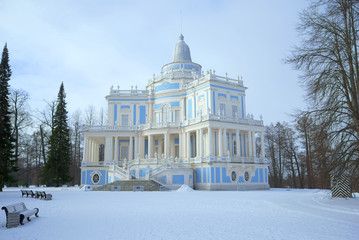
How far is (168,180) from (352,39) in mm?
21070

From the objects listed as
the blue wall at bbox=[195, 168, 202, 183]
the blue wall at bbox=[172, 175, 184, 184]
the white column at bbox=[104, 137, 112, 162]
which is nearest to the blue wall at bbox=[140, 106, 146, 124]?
the white column at bbox=[104, 137, 112, 162]

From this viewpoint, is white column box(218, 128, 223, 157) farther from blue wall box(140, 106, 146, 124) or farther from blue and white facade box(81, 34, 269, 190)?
blue wall box(140, 106, 146, 124)

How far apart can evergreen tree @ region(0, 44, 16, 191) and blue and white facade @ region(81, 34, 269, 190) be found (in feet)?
32.0

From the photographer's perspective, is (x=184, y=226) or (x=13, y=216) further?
(x=13, y=216)

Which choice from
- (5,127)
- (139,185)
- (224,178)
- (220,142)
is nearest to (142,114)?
(220,142)

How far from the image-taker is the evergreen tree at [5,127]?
83.3 ft

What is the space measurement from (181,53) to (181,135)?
13956mm

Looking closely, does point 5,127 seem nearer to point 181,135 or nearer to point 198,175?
point 181,135

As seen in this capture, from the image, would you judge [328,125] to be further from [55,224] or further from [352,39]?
[55,224]

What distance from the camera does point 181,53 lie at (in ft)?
145

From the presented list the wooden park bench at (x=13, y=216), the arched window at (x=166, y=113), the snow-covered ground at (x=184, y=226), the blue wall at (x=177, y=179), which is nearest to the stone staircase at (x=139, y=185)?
the blue wall at (x=177, y=179)

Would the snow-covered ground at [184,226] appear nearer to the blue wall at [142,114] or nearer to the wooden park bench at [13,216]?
A: the wooden park bench at [13,216]

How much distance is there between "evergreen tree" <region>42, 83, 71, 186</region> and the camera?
40.7m

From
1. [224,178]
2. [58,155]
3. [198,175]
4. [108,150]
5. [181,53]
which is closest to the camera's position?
[224,178]
